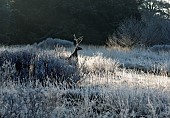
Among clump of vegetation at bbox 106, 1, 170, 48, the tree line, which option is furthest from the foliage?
clump of vegetation at bbox 106, 1, 170, 48

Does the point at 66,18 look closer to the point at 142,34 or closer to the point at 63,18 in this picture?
the point at 63,18

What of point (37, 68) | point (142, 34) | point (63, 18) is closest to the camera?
point (37, 68)

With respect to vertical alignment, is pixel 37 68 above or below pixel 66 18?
above

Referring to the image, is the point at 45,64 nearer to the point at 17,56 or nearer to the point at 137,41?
the point at 17,56

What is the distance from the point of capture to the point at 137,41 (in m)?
30.2

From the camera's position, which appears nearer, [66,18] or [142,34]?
[142,34]

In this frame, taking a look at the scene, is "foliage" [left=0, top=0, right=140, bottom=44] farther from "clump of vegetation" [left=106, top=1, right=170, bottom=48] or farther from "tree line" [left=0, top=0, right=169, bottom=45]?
"clump of vegetation" [left=106, top=1, right=170, bottom=48]

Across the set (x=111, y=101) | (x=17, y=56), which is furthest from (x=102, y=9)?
(x=111, y=101)

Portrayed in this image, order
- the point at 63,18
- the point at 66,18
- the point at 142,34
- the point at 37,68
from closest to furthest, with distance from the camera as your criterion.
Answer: the point at 37,68 < the point at 142,34 < the point at 66,18 < the point at 63,18

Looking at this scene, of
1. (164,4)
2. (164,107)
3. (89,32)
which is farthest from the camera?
(164,4)

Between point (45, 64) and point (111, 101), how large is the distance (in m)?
4.62

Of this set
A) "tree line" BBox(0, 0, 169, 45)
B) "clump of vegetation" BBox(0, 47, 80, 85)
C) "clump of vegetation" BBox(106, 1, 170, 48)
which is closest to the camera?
"clump of vegetation" BBox(0, 47, 80, 85)

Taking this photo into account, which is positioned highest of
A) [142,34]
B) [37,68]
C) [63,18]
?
[37,68]

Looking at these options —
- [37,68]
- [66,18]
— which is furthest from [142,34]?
[37,68]
